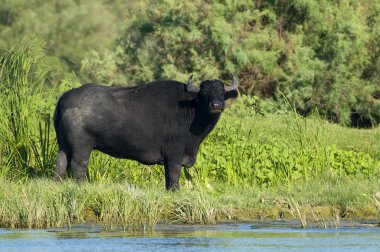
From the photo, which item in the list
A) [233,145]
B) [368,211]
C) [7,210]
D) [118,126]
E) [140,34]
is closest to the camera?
[7,210]

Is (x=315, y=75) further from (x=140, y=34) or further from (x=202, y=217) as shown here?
(x=202, y=217)

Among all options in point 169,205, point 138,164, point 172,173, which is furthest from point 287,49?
point 169,205

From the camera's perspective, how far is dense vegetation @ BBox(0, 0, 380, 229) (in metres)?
14.9

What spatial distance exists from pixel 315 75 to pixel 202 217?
686 inches

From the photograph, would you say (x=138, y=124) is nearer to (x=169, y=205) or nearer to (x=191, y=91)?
(x=191, y=91)

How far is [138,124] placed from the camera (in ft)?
55.8

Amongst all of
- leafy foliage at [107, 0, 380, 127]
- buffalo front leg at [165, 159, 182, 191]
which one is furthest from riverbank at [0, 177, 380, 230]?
leafy foliage at [107, 0, 380, 127]

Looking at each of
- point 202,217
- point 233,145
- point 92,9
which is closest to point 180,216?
point 202,217

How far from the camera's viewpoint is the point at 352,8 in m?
32.6

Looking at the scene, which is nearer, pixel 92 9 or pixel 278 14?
pixel 278 14

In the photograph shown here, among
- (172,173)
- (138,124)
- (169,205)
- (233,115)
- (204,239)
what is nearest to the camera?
(204,239)

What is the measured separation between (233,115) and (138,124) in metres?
6.79

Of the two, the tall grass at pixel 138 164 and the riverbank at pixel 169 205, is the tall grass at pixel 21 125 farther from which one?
the riverbank at pixel 169 205

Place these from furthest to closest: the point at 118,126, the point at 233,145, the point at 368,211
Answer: the point at 233,145 < the point at 118,126 < the point at 368,211
